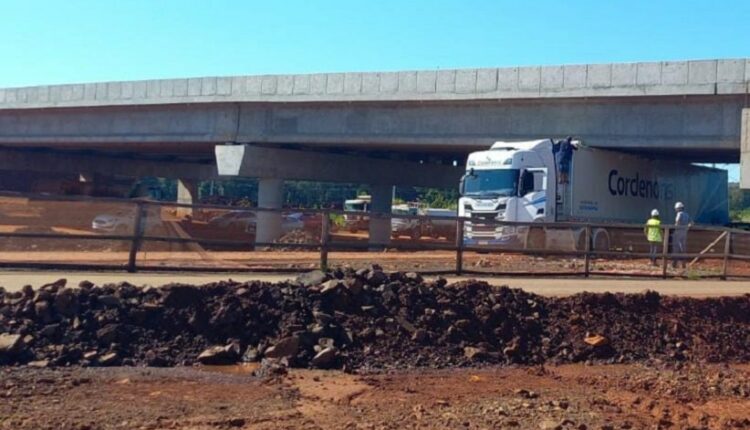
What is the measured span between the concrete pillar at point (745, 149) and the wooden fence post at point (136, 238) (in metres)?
19.8

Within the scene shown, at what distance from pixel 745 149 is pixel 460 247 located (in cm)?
1424

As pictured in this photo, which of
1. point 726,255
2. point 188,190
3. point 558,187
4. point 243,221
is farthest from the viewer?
point 188,190

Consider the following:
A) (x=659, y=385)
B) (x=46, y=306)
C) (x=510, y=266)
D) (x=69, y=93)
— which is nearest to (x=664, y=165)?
(x=510, y=266)

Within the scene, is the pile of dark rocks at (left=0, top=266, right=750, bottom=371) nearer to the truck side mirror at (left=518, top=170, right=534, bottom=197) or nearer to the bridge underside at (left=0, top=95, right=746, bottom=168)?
the truck side mirror at (left=518, top=170, right=534, bottom=197)

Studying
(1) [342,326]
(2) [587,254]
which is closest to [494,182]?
(2) [587,254]

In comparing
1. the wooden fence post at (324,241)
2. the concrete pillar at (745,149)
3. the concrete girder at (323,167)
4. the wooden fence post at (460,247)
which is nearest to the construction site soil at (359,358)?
the wooden fence post at (324,241)

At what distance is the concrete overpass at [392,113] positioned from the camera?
2931 cm

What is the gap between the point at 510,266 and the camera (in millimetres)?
21500

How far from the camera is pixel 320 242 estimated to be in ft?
57.0

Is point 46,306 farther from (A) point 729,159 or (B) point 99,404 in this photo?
(A) point 729,159

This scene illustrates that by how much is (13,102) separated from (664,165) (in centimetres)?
3066

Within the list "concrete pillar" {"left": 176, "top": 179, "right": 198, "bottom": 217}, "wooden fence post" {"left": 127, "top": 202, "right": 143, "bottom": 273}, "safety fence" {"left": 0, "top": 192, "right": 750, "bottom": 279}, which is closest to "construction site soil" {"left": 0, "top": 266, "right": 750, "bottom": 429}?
"wooden fence post" {"left": 127, "top": 202, "right": 143, "bottom": 273}

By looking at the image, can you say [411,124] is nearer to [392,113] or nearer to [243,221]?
[392,113]

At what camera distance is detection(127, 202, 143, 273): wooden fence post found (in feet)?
50.7
